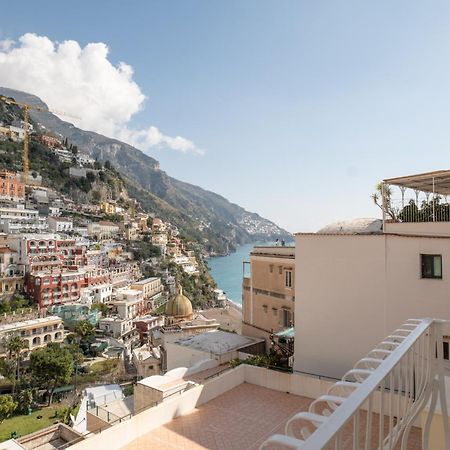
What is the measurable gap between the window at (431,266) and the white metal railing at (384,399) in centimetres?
545

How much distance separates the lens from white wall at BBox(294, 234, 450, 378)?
7973 millimetres

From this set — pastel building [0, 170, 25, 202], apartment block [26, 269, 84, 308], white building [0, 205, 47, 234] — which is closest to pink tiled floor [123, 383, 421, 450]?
apartment block [26, 269, 84, 308]

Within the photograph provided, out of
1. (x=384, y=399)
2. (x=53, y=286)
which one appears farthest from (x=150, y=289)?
(x=384, y=399)

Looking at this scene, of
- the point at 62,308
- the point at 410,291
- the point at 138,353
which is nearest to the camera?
the point at 410,291

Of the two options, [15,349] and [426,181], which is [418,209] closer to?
[426,181]

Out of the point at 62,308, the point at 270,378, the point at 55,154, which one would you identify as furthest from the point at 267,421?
the point at 55,154

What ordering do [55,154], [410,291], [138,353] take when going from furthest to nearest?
[55,154] < [138,353] < [410,291]

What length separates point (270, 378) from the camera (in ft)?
28.4

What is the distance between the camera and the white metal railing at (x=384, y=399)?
1.33 metres

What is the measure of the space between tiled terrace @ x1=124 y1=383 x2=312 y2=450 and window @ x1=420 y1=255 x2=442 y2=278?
145 inches

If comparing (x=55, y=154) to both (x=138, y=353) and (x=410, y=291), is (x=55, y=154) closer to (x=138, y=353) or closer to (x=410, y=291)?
(x=138, y=353)

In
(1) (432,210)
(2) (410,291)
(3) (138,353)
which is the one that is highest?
(1) (432,210)

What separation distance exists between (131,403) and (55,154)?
3803 inches

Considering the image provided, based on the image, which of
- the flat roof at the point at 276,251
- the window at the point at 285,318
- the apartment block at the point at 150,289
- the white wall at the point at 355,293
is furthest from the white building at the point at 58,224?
the white wall at the point at 355,293
